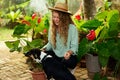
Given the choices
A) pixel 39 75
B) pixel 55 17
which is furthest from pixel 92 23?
pixel 39 75

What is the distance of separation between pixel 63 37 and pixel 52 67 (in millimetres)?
430

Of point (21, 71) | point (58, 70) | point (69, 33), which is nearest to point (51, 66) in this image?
point (58, 70)

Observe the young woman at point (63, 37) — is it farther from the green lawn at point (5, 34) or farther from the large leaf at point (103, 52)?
the green lawn at point (5, 34)

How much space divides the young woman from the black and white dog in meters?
0.08

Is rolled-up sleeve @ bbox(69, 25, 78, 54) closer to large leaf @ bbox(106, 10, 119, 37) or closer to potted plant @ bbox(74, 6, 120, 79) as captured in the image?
potted plant @ bbox(74, 6, 120, 79)

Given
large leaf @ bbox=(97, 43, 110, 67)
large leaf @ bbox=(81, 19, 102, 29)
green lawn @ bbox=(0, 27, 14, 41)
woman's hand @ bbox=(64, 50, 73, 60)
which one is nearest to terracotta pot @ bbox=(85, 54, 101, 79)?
large leaf @ bbox=(97, 43, 110, 67)

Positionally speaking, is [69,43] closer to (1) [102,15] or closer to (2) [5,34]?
(1) [102,15]

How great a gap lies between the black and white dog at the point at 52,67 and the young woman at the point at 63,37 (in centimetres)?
8

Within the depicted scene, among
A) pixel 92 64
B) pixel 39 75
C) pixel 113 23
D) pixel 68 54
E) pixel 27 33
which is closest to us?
pixel 68 54

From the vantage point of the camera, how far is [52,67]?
11.8 feet

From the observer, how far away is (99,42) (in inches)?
151

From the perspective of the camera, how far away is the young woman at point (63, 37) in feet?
11.7

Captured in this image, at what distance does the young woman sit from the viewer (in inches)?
140

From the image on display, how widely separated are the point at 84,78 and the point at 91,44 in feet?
2.34
